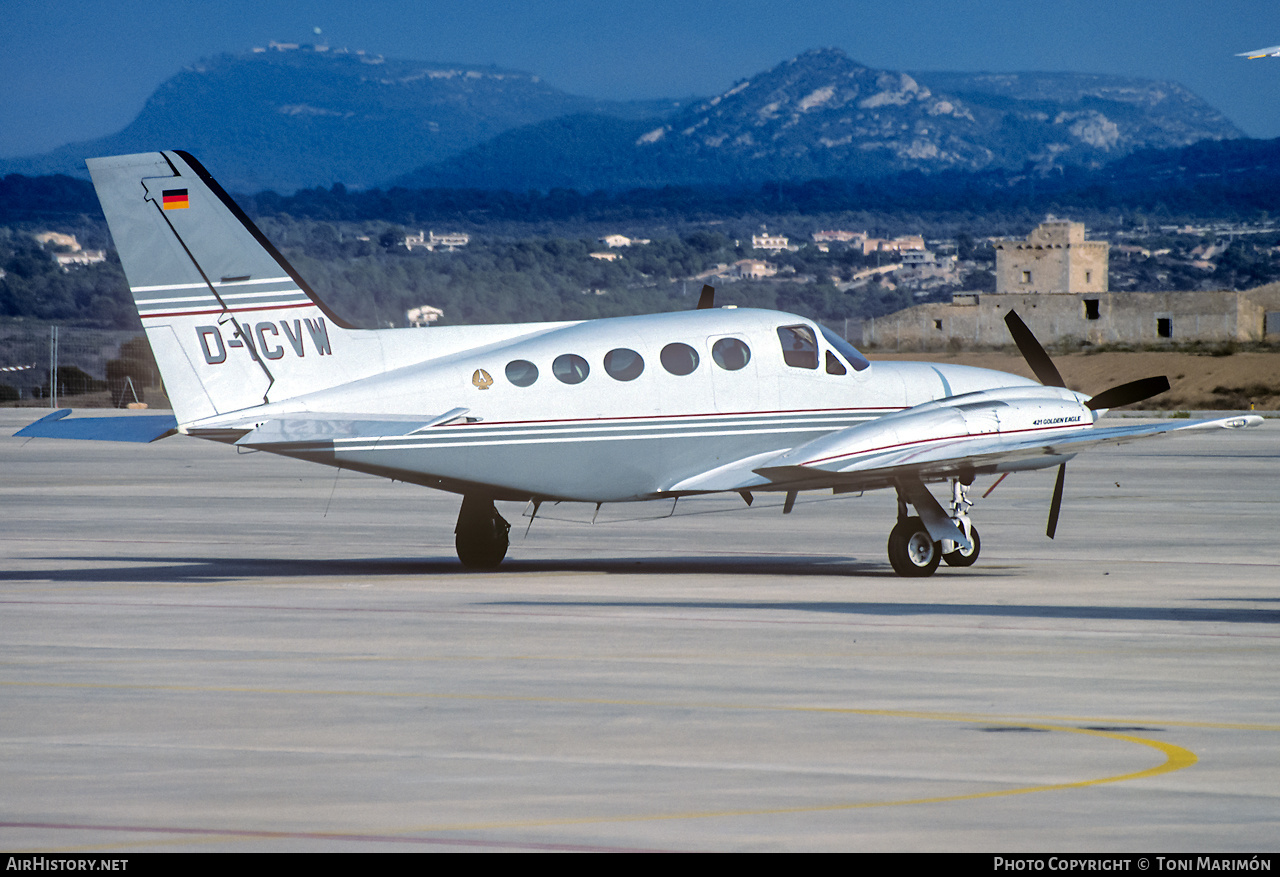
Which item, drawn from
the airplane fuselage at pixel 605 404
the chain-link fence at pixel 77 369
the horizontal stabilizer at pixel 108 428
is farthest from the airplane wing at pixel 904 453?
the chain-link fence at pixel 77 369

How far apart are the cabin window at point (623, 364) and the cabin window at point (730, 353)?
0.99 metres

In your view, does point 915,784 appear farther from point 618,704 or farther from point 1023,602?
point 1023,602

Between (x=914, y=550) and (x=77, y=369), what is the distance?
89050 millimetres

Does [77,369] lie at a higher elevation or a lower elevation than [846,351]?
lower

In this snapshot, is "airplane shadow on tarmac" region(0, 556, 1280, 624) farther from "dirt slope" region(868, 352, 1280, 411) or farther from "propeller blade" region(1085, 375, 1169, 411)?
"dirt slope" region(868, 352, 1280, 411)

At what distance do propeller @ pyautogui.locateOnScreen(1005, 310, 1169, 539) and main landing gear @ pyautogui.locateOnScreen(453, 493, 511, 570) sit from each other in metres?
6.77

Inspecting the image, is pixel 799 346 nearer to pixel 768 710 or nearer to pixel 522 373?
pixel 522 373

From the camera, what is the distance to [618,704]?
12359 mm

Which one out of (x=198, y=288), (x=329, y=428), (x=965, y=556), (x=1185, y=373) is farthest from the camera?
(x=1185, y=373)

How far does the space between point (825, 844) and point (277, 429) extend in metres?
12.1

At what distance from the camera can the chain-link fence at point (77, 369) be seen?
3765 inches

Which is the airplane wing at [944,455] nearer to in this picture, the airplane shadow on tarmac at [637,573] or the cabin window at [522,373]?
the airplane shadow on tarmac at [637,573]

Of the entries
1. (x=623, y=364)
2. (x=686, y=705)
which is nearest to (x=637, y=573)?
(x=623, y=364)

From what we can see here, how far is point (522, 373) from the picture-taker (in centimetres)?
2042
